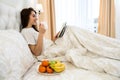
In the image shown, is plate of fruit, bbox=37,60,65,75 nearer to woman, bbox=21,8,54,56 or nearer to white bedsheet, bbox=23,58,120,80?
white bedsheet, bbox=23,58,120,80

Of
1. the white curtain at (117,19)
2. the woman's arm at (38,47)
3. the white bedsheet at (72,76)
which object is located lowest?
the white bedsheet at (72,76)

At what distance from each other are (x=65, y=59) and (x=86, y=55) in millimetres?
212

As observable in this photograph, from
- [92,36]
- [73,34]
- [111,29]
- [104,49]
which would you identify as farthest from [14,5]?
[111,29]

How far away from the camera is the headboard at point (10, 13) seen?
5.34 feet

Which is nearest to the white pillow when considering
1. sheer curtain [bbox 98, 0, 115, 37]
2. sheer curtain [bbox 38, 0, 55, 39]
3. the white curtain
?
sheer curtain [bbox 38, 0, 55, 39]

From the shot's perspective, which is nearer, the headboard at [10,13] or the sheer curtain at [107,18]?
the headboard at [10,13]

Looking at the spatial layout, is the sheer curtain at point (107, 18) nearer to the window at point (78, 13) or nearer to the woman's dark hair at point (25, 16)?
the window at point (78, 13)

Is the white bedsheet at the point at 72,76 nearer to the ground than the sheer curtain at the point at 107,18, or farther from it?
nearer to the ground

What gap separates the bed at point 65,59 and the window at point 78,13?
2.08m

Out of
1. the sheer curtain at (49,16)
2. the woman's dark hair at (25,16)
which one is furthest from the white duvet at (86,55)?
the sheer curtain at (49,16)

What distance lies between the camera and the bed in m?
1.12

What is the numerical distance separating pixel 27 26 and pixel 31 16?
0.41ft

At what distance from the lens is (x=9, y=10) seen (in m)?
1.77

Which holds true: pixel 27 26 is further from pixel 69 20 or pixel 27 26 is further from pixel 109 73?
pixel 69 20
